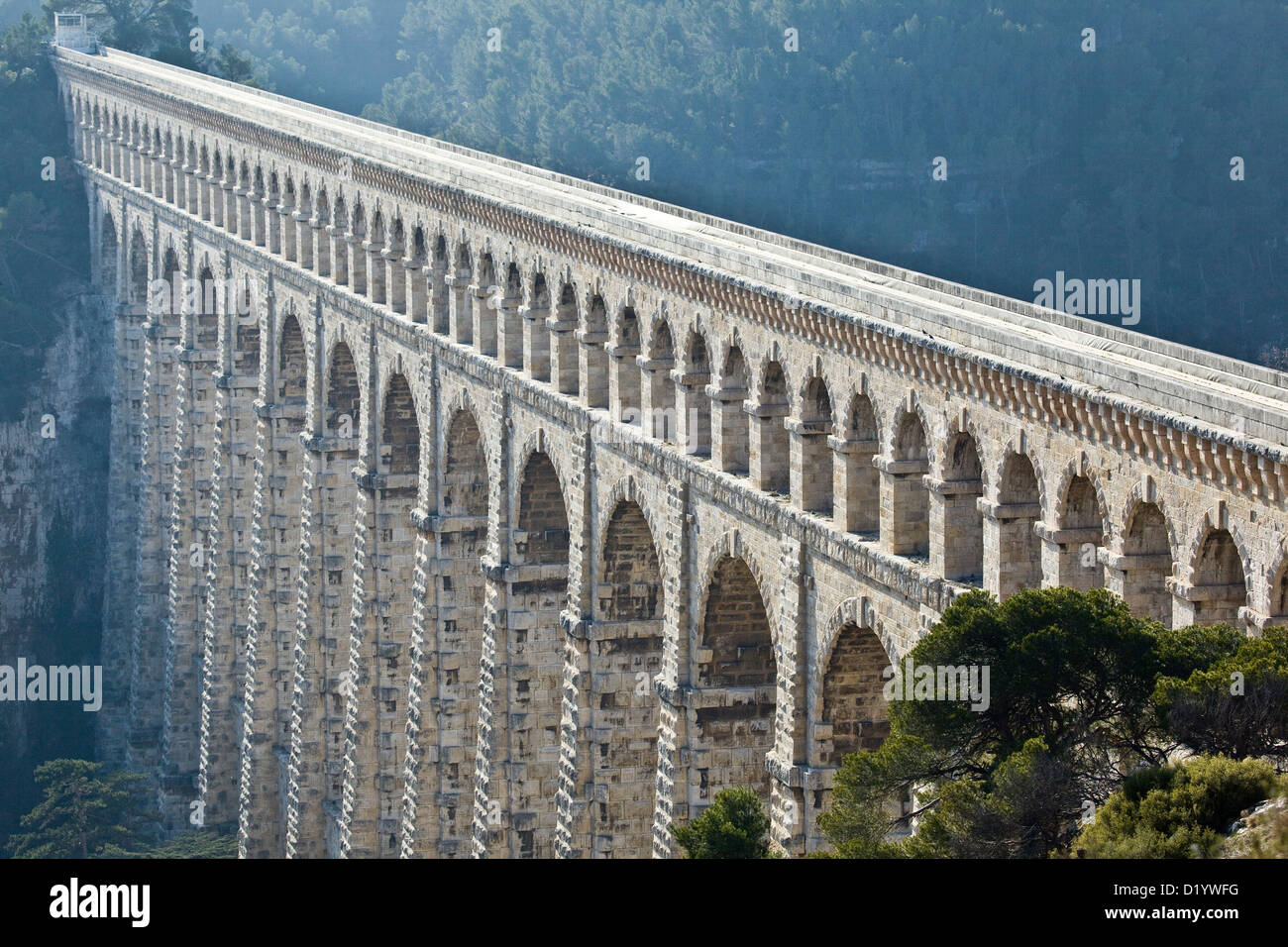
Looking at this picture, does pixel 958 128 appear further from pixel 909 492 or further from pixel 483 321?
pixel 909 492

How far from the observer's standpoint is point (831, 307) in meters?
37.5

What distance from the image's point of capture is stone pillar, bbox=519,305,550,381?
168ft

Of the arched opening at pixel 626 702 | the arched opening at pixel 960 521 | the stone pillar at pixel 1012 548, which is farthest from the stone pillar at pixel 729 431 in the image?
the stone pillar at pixel 1012 548

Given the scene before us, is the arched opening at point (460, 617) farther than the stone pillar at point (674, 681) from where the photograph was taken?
Yes

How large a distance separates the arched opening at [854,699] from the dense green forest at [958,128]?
65280 millimetres

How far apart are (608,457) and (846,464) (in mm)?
10194

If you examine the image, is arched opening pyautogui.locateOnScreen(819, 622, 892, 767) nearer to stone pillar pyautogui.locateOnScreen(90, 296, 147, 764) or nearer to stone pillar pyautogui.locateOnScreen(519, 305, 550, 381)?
stone pillar pyautogui.locateOnScreen(519, 305, 550, 381)

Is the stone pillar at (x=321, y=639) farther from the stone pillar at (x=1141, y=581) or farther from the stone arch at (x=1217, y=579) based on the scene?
the stone arch at (x=1217, y=579)

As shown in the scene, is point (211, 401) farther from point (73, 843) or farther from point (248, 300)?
point (73, 843)

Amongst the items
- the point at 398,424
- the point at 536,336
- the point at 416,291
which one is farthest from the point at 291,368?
the point at 536,336

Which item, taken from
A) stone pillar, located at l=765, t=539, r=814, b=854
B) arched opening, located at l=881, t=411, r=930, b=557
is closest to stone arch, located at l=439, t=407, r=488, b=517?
stone pillar, located at l=765, t=539, r=814, b=854

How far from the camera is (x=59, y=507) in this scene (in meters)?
94.1

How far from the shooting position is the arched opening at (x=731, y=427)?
137ft

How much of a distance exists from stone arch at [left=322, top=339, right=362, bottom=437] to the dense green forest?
45997 mm
